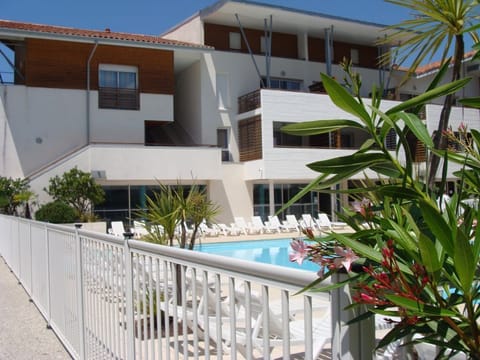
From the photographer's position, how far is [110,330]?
446 centimetres

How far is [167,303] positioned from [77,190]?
19.0 meters

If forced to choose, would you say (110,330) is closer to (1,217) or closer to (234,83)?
(1,217)

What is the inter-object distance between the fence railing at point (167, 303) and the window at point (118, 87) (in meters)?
19.1

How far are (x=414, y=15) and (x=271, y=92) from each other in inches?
936

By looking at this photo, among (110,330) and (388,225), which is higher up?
(388,225)

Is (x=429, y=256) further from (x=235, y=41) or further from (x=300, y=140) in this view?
(x=300, y=140)

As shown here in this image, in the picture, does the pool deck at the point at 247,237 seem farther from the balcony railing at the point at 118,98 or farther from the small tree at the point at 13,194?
the balcony railing at the point at 118,98

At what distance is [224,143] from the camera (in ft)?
94.5

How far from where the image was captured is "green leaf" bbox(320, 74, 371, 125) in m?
1.65

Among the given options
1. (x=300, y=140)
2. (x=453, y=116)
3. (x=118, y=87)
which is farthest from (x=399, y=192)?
(x=453, y=116)

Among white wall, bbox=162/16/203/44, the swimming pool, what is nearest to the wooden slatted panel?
white wall, bbox=162/16/203/44

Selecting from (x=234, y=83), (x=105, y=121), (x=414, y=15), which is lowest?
(x=414, y=15)

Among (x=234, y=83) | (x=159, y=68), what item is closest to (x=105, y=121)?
(x=159, y=68)

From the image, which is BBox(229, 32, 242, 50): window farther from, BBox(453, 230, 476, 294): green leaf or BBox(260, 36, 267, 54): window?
BBox(453, 230, 476, 294): green leaf
